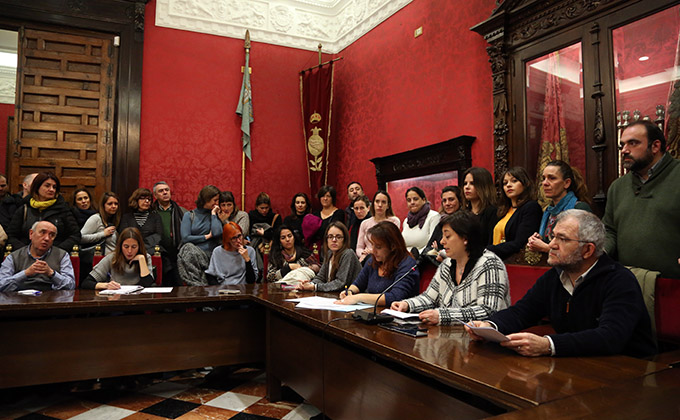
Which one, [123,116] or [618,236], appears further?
[123,116]

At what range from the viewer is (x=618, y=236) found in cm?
233

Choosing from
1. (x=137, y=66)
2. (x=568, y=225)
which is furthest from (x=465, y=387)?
(x=137, y=66)

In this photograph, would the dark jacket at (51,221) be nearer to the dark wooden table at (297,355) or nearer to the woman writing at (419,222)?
the dark wooden table at (297,355)

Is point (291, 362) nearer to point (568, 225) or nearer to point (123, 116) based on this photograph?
point (568, 225)

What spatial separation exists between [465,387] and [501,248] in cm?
169

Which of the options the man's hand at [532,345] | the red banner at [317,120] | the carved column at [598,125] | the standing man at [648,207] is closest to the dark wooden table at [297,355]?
the man's hand at [532,345]

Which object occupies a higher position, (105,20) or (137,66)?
(105,20)

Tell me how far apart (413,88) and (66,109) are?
413 centimetres

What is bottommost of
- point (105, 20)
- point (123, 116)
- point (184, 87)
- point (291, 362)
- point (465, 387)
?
point (291, 362)

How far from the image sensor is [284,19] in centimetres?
672

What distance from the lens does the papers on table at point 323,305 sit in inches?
87.8

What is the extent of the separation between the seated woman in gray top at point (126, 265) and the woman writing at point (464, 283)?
2.02 metres

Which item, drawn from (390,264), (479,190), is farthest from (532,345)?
(479,190)

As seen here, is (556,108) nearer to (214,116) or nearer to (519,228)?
(519,228)
